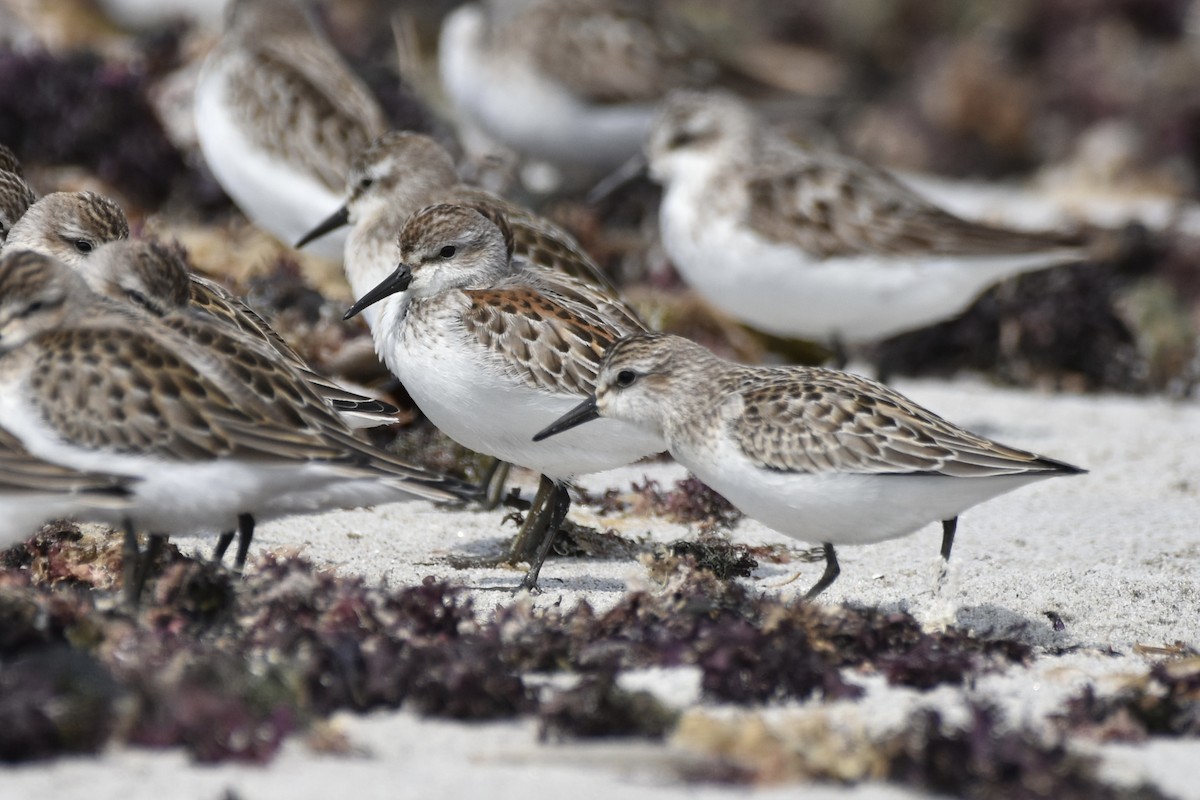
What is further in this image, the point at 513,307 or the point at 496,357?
the point at 513,307

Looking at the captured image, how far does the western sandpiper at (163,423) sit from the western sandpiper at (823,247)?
4.58 meters

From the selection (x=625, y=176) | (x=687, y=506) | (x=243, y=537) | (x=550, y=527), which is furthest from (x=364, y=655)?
(x=625, y=176)

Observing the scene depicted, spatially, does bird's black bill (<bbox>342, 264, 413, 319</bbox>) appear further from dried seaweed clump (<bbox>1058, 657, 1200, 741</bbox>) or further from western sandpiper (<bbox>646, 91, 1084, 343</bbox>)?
western sandpiper (<bbox>646, 91, 1084, 343</bbox>)

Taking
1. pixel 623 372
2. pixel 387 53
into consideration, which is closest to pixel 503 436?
pixel 623 372

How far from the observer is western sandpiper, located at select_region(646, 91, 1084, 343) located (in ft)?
30.5

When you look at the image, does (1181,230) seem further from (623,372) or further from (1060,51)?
(623,372)

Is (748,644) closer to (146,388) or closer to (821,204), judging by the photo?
(146,388)

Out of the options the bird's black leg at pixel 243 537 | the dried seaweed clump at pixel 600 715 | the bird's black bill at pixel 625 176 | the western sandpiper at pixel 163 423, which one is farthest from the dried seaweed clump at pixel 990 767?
the bird's black bill at pixel 625 176

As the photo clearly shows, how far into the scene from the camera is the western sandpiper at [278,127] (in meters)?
9.17

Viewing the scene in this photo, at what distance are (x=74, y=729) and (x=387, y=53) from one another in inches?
447

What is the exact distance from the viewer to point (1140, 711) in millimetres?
4512

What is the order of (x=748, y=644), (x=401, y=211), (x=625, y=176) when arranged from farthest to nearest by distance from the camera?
(x=625, y=176) → (x=401, y=211) → (x=748, y=644)

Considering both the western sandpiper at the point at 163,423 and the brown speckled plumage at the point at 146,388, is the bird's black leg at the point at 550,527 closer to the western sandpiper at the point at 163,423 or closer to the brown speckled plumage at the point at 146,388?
the western sandpiper at the point at 163,423

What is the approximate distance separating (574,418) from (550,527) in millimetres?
602
